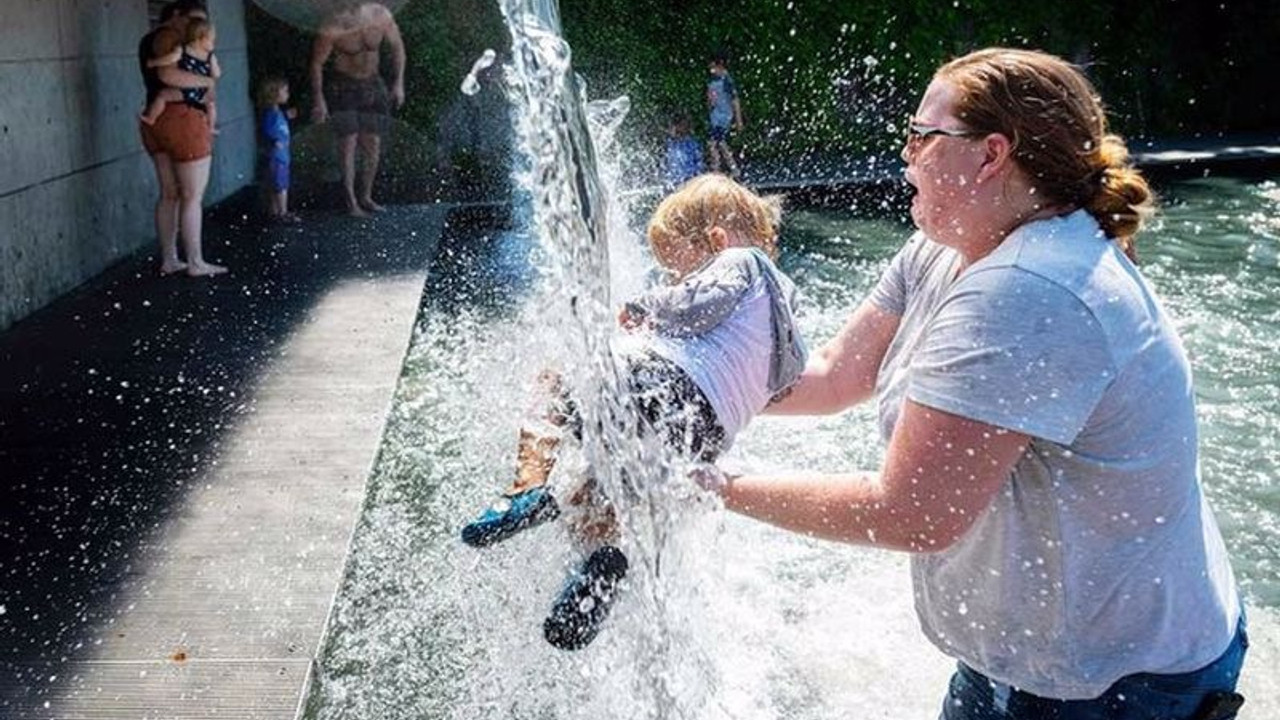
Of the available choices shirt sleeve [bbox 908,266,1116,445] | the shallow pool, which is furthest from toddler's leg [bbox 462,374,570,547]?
shirt sleeve [bbox 908,266,1116,445]

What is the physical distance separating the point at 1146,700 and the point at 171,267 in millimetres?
8256

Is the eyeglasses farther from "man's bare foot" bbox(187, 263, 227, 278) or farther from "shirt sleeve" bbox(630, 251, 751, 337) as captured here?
"man's bare foot" bbox(187, 263, 227, 278)

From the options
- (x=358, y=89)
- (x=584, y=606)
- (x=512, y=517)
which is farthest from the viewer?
(x=358, y=89)

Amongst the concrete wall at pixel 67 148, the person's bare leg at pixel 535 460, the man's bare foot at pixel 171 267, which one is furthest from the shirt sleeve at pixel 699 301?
the man's bare foot at pixel 171 267

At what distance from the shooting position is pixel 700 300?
3.21 metres

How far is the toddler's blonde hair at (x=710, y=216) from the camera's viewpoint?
349cm

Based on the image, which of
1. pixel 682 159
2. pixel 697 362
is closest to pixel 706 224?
pixel 697 362

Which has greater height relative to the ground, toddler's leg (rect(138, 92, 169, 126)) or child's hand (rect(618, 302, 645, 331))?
A: child's hand (rect(618, 302, 645, 331))

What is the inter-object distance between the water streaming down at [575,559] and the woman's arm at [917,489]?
67 centimetres

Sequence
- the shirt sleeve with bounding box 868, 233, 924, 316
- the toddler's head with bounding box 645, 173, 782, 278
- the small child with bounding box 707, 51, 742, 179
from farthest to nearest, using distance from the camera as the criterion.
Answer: the small child with bounding box 707, 51, 742, 179
the toddler's head with bounding box 645, 173, 782, 278
the shirt sleeve with bounding box 868, 233, 924, 316

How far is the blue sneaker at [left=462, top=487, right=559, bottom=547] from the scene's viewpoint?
9.46ft

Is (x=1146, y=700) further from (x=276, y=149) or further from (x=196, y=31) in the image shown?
(x=276, y=149)

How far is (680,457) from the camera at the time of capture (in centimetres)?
312

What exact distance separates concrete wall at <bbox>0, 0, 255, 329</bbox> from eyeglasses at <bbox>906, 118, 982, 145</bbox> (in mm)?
6754
